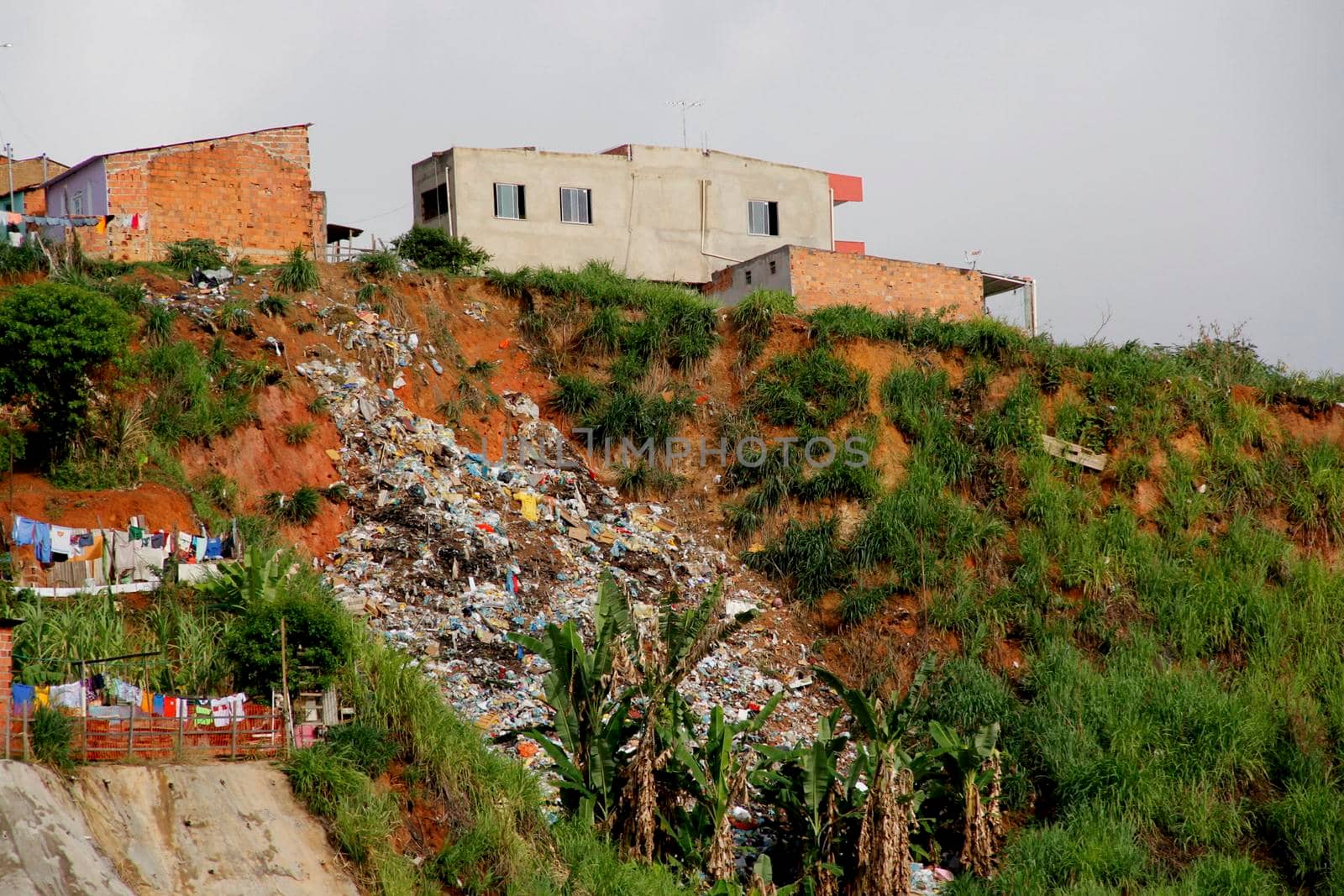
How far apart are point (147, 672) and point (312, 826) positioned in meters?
2.22

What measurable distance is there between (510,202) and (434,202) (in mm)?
1458

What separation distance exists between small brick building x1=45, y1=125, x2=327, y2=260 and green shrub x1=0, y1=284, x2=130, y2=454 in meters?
5.28

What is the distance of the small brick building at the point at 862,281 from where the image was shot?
86.0ft

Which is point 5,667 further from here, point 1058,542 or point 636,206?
point 636,206

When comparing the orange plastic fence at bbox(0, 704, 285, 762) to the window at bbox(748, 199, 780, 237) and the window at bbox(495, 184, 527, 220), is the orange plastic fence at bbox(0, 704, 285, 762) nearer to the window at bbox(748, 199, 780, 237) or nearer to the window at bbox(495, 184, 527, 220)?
the window at bbox(495, 184, 527, 220)

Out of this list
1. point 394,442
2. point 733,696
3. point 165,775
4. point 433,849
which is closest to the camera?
point 165,775

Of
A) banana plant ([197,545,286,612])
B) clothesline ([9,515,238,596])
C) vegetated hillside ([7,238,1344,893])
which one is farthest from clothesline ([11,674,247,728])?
clothesline ([9,515,238,596])

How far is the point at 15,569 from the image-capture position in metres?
14.6

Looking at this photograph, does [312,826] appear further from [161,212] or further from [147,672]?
[161,212]

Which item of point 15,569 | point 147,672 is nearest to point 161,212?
point 15,569

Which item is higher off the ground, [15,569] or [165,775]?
[15,569]

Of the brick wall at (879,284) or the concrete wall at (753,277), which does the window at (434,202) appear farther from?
the brick wall at (879,284)

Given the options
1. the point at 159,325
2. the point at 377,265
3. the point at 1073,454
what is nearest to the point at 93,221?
the point at 159,325

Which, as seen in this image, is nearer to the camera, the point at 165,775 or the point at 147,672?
the point at 165,775
